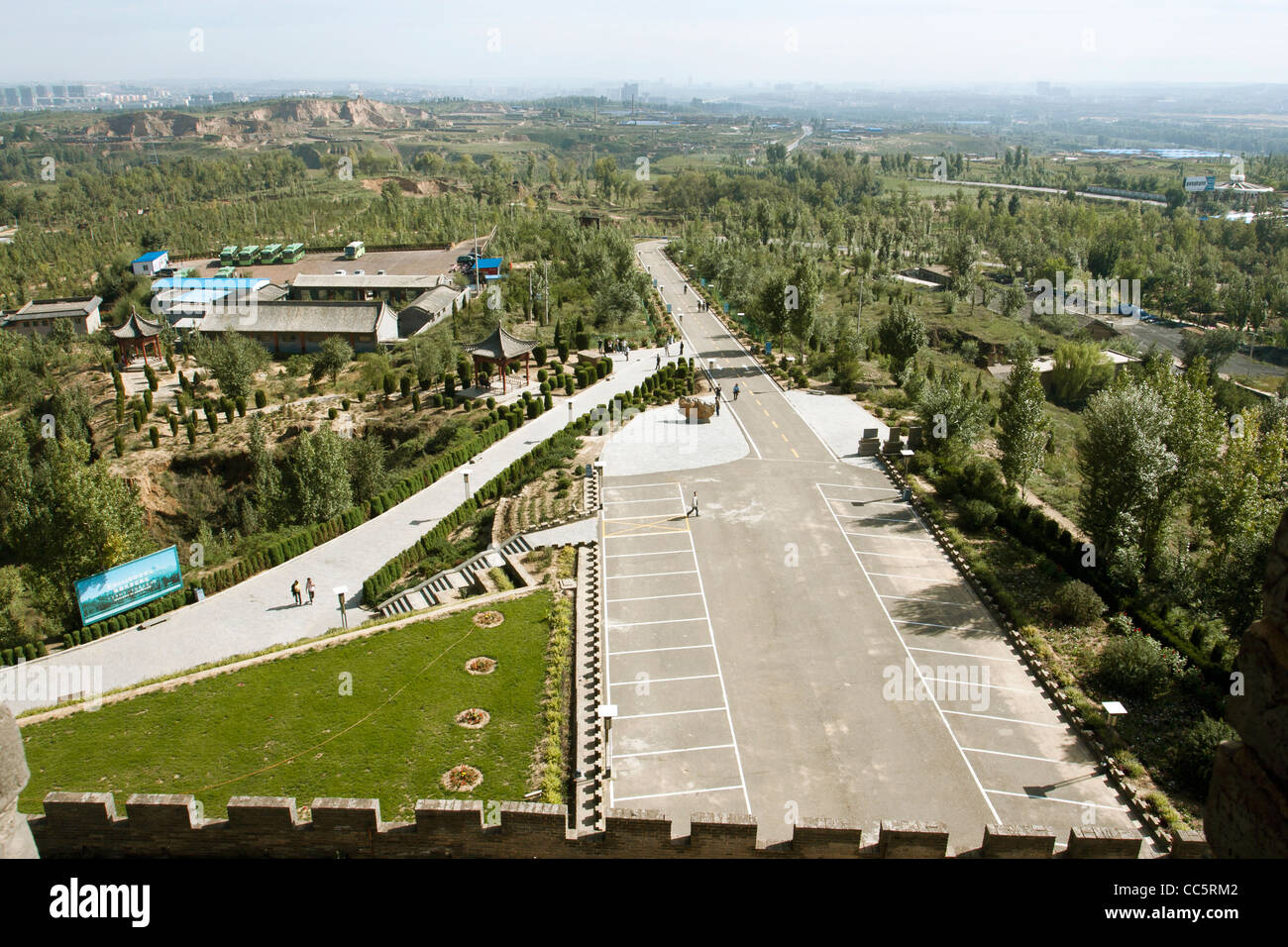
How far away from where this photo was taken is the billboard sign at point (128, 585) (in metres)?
30.6

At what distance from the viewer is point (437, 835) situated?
16828 millimetres

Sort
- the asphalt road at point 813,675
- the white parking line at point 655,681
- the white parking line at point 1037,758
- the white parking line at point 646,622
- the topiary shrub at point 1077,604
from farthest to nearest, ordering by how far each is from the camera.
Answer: the white parking line at point 646,622
the topiary shrub at point 1077,604
the white parking line at point 655,681
the white parking line at point 1037,758
the asphalt road at point 813,675

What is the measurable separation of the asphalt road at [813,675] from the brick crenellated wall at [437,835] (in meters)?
3.80

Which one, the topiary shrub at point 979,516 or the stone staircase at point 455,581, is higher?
the topiary shrub at point 979,516

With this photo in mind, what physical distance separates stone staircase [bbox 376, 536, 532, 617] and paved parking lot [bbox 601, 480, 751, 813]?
3.88 m

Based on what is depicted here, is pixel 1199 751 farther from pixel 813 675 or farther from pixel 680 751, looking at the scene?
pixel 680 751

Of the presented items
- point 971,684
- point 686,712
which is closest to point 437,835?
point 686,712

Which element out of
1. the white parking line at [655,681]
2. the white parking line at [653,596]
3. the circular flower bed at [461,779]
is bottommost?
the circular flower bed at [461,779]

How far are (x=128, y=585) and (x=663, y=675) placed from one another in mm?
20600

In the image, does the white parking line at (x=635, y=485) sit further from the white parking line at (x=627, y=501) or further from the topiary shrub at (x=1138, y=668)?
the topiary shrub at (x=1138, y=668)

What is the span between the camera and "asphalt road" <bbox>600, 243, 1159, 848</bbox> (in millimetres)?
21547

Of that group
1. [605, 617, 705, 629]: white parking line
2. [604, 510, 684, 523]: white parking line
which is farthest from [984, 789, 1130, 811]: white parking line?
[604, 510, 684, 523]: white parking line

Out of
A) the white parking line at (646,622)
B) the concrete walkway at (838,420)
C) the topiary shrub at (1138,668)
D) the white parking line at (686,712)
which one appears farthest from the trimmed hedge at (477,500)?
the topiary shrub at (1138,668)
